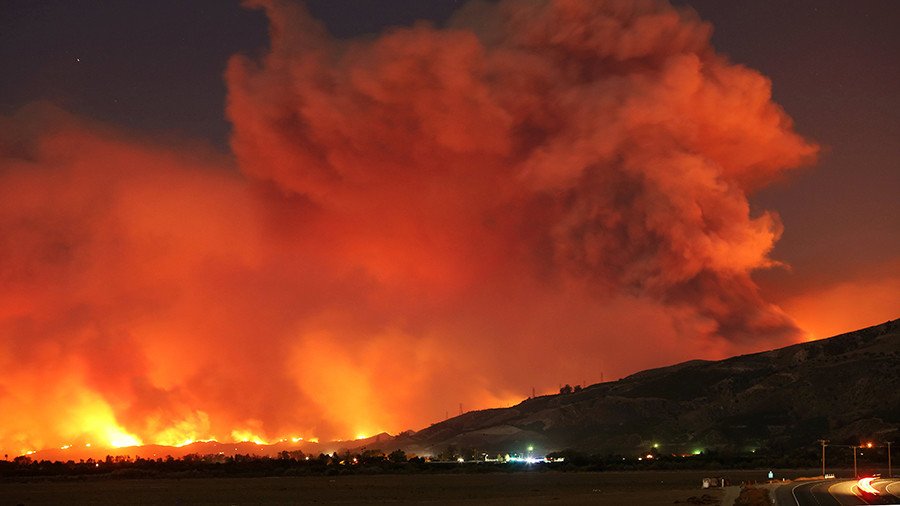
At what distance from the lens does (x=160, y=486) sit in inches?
4186

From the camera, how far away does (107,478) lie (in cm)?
13212

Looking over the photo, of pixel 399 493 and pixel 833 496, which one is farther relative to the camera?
pixel 399 493

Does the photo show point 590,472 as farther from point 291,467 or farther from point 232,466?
point 232,466

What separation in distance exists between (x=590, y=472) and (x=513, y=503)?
70301mm

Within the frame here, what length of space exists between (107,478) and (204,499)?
58.9m

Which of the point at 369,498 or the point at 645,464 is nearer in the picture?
the point at 369,498

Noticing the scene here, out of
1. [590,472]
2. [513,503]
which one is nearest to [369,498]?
[513,503]

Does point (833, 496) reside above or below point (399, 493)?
above

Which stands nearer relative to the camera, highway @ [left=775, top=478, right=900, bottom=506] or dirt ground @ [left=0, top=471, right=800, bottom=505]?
highway @ [left=775, top=478, right=900, bottom=506]

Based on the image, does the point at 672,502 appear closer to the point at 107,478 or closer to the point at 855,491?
the point at 855,491

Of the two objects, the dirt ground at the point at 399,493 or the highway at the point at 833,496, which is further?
the dirt ground at the point at 399,493

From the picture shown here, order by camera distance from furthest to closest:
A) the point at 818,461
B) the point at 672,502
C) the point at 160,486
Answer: the point at 818,461 → the point at 160,486 → the point at 672,502

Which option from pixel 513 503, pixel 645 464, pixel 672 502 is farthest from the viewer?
pixel 645 464

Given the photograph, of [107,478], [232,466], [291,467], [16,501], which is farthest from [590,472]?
[16,501]
